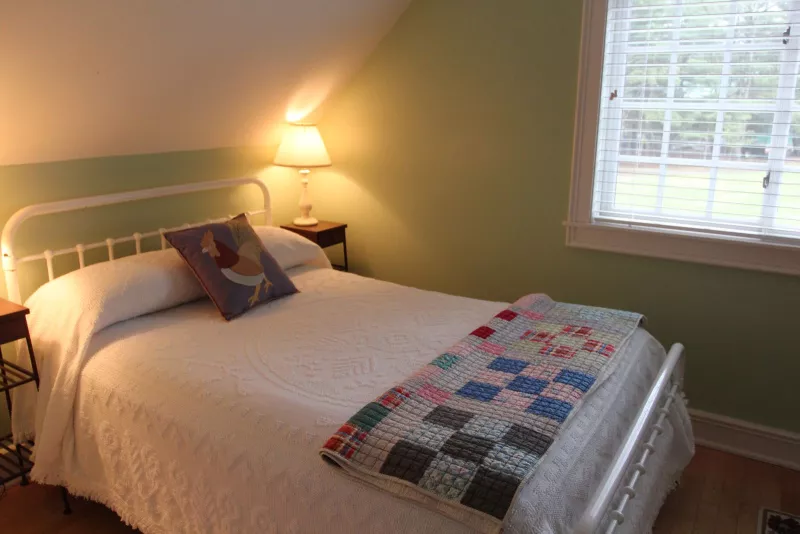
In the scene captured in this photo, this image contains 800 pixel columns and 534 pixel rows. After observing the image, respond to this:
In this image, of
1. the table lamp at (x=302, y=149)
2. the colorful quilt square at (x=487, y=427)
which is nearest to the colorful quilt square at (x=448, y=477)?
the colorful quilt square at (x=487, y=427)

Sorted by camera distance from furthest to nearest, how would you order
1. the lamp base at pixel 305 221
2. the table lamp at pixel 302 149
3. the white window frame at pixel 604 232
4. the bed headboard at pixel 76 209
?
1. the lamp base at pixel 305 221
2. the table lamp at pixel 302 149
3. the white window frame at pixel 604 232
4. the bed headboard at pixel 76 209

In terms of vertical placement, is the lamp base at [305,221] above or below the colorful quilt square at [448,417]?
above

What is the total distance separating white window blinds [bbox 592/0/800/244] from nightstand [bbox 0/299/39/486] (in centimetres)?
239

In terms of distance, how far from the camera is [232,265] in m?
2.56

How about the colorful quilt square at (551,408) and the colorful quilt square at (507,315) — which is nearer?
the colorful quilt square at (551,408)

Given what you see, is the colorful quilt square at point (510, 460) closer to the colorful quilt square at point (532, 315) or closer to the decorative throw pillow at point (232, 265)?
the colorful quilt square at point (532, 315)

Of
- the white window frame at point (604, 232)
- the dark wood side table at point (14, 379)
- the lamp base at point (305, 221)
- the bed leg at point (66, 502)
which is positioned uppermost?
the white window frame at point (604, 232)

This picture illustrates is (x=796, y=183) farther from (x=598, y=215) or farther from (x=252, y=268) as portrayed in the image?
(x=252, y=268)

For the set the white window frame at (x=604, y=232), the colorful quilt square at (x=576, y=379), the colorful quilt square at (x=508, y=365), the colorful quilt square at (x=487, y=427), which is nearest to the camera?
the colorful quilt square at (x=487, y=427)

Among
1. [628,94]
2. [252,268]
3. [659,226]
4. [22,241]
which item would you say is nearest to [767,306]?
[659,226]

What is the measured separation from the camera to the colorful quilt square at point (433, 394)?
1788 mm

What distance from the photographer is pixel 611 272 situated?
297 cm

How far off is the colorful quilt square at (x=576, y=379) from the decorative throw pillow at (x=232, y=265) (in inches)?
49.7

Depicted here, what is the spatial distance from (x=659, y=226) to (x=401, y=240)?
1.38 metres
